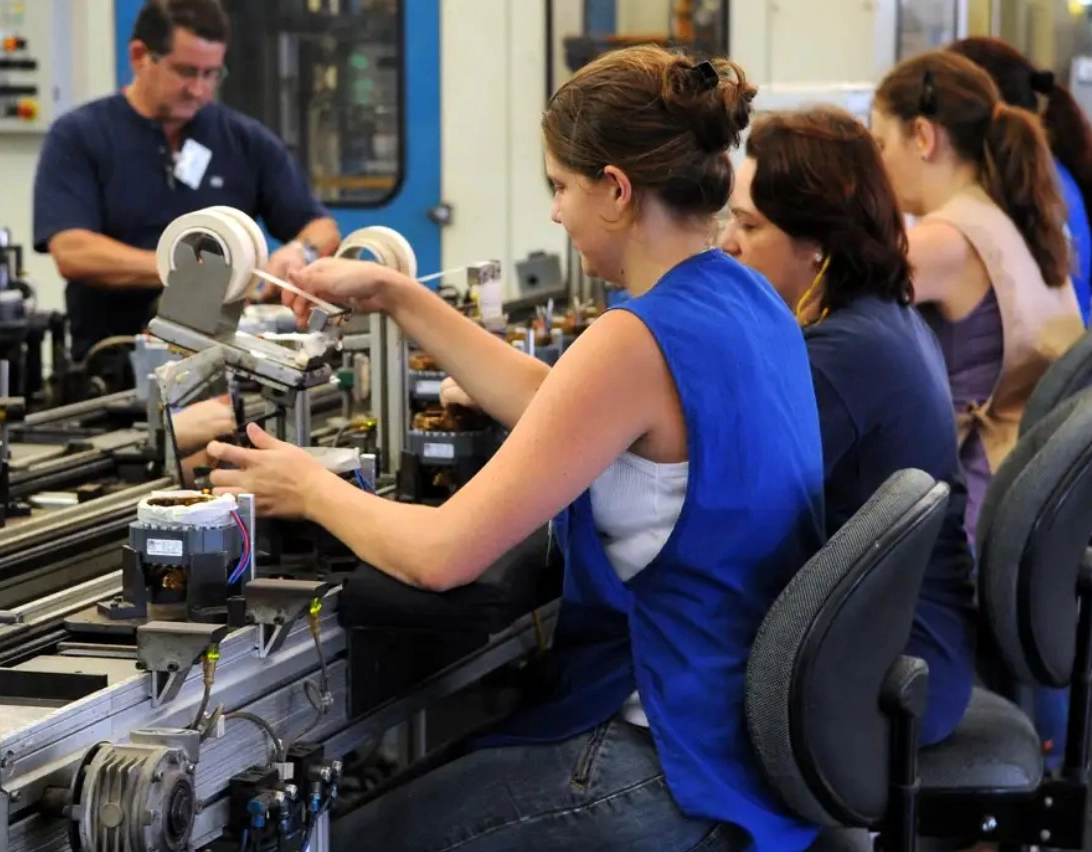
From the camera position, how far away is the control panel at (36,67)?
4.67 meters

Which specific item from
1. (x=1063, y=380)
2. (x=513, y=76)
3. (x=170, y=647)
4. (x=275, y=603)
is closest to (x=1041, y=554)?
(x=1063, y=380)

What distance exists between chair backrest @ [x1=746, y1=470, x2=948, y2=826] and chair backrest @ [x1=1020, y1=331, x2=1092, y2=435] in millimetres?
932

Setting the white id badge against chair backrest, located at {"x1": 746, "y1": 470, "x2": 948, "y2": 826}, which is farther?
the white id badge

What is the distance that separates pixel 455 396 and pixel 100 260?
158 centimetres

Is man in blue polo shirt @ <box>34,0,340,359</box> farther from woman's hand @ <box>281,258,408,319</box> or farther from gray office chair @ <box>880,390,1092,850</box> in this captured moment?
gray office chair @ <box>880,390,1092,850</box>

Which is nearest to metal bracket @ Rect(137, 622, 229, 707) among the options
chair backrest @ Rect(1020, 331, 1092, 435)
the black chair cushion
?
the black chair cushion

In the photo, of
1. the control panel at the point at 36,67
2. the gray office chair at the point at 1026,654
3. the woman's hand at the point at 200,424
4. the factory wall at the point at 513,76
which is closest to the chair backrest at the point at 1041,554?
the gray office chair at the point at 1026,654

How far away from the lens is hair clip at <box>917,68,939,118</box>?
2844mm

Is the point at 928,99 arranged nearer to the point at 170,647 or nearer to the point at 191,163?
the point at 191,163

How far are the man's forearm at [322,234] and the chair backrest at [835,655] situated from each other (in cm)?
209

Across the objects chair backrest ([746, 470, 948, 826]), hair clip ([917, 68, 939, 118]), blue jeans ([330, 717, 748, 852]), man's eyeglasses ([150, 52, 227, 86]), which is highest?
man's eyeglasses ([150, 52, 227, 86])

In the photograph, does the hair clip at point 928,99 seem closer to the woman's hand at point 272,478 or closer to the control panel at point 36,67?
the woman's hand at point 272,478

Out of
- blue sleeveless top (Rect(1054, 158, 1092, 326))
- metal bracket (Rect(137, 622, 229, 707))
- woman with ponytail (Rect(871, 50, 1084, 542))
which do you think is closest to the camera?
metal bracket (Rect(137, 622, 229, 707))

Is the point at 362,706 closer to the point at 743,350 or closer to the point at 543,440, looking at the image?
the point at 543,440
